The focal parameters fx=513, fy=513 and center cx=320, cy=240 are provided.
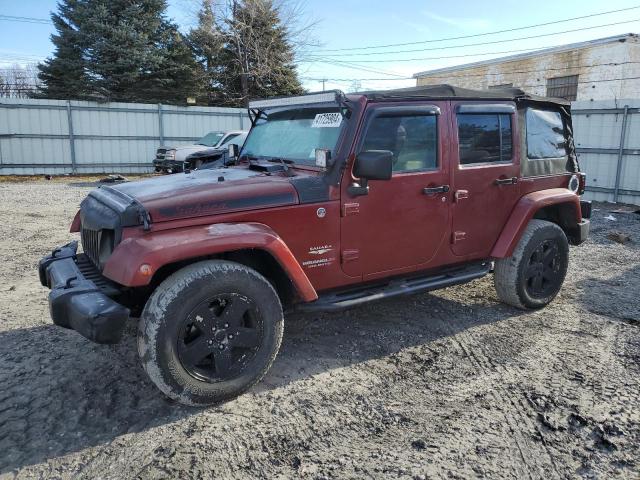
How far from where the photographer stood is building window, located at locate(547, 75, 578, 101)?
2377cm

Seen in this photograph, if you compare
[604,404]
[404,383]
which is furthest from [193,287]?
[604,404]

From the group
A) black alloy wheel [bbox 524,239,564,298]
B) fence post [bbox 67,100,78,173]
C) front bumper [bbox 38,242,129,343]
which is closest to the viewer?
front bumper [bbox 38,242,129,343]

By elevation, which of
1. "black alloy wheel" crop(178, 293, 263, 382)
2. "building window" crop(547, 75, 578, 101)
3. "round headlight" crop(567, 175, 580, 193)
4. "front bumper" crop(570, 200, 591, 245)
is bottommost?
"black alloy wheel" crop(178, 293, 263, 382)

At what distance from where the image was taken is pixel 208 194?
3330mm

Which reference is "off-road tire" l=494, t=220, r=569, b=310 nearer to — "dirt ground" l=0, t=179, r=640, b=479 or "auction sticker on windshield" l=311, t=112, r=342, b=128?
"dirt ground" l=0, t=179, r=640, b=479

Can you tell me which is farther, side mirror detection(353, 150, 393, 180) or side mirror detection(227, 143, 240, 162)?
side mirror detection(227, 143, 240, 162)

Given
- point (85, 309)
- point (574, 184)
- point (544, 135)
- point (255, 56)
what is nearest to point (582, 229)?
point (574, 184)

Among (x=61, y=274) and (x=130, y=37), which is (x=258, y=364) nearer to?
(x=61, y=274)

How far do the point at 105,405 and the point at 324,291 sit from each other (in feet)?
5.43

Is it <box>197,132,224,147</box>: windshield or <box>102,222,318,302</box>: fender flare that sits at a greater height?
<box>197,132,224,147</box>: windshield

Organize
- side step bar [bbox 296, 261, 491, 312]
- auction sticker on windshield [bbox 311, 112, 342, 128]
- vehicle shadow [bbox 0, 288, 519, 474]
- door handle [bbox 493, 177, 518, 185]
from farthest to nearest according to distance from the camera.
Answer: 1. door handle [bbox 493, 177, 518, 185]
2. auction sticker on windshield [bbox 311, 112, 342, 128]
3. side step bar [bbox 296, 261, 491, 312]
4. vehicle shadow [bbox 0, 288, 519, 474]

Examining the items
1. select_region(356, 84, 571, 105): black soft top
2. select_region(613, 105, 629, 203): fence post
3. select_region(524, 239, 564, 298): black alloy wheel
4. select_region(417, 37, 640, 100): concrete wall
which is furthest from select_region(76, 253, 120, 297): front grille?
select_region(417, 37, 640, 100): concrete wall

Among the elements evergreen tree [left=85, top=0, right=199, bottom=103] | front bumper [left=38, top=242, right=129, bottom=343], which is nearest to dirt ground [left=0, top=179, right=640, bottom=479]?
front bumper [left=38, top=242, right=129, bottom=343]

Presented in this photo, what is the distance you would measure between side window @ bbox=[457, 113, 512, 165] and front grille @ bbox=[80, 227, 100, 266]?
294cm
